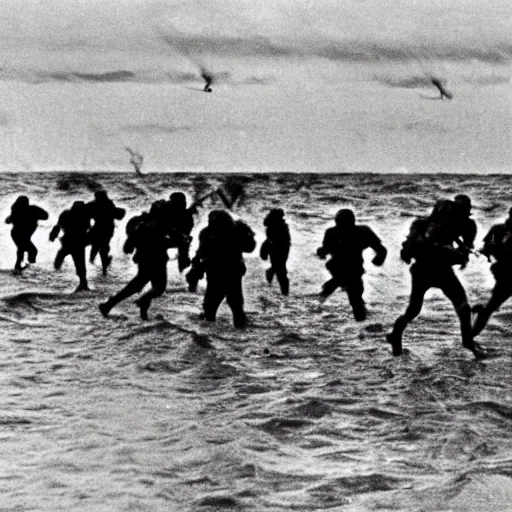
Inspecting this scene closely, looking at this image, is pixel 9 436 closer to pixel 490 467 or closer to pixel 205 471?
pixel 205 471

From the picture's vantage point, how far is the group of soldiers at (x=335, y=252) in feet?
39.1

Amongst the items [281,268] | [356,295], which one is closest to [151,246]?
[356,295]

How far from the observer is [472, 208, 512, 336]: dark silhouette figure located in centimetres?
1246

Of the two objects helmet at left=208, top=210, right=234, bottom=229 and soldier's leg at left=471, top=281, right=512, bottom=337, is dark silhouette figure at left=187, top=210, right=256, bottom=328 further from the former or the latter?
soldier's leg at left=471, top=281, right=512, bottom=337

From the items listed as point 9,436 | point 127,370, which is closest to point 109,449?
point 9,436

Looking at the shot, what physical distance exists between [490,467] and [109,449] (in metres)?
2.64

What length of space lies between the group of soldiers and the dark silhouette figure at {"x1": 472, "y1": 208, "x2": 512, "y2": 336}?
0.03 ft

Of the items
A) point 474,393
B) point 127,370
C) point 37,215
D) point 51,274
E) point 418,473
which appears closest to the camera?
point 418,473

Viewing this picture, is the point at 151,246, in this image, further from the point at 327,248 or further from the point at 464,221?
the point at 464,221

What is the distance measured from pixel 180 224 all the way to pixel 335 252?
268cm

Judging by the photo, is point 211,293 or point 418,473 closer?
point 418,473

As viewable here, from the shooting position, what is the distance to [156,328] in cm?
1470

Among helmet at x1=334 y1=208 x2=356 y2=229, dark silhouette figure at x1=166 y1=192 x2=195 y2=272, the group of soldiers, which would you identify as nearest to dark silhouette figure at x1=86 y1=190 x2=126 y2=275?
the group of soldiers

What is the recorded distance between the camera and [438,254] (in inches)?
465
